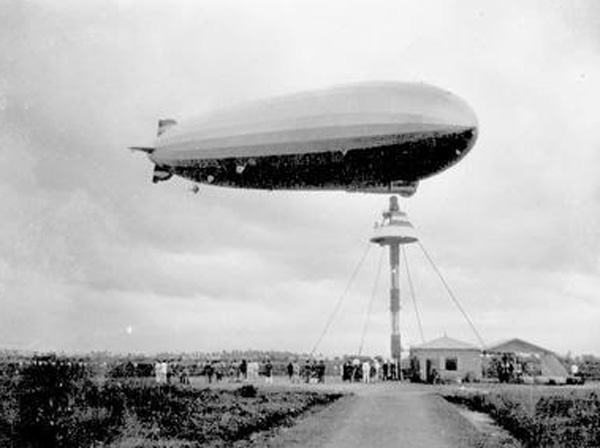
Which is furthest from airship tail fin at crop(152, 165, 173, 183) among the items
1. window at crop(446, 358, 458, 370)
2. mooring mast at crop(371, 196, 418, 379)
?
mooring mast at crop(371, 196, 418, 379)

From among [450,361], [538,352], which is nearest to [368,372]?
[450,361]

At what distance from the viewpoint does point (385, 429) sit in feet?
77.6

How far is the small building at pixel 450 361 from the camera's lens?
199ft

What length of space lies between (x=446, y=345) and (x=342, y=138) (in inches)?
1325

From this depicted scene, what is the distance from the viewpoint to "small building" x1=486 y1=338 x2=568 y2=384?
6006 cm

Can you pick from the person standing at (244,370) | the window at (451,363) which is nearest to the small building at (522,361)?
the window at (451,363)

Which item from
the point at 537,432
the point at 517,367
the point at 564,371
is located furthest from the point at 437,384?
the point at 537,432

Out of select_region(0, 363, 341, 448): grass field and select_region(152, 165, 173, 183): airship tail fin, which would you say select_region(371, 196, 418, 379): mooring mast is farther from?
select_region(152, 165, 173, 183): airship tail fin

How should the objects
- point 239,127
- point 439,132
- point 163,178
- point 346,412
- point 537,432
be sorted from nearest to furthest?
point 537,432 → point 346,412 → point 439,132 → point 239,127 → point 163,178

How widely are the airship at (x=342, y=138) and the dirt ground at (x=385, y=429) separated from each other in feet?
32.5

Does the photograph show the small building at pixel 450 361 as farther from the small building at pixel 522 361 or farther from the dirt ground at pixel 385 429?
the dirt ground at pixel 385 429

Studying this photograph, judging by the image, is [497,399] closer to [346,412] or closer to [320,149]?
[346,412]

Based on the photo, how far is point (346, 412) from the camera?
29.9 meters

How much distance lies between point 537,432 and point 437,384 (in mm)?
34624
